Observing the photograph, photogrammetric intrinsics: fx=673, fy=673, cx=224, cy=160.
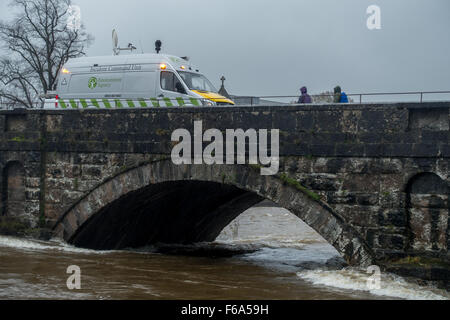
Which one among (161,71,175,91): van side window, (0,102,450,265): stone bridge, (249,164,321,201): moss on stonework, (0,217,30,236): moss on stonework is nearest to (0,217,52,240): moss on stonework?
(0,217,30,236): moss on stonework

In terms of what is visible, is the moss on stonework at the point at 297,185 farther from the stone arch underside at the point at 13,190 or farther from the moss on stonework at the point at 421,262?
the stone arch underside at the point at 13,190

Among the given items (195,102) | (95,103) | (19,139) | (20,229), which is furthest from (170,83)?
(20,229)

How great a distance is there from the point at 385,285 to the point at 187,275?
4415 mm

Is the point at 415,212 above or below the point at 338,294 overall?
above

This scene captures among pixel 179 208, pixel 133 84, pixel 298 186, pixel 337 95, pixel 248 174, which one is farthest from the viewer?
pixel 179 208

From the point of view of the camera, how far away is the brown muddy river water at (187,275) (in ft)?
39.5

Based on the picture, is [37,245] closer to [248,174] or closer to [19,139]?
[19,139]

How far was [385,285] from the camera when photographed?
39.2 feet

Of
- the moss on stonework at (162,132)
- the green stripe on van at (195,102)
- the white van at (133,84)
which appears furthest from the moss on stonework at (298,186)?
the green stripe on van at (195,102)

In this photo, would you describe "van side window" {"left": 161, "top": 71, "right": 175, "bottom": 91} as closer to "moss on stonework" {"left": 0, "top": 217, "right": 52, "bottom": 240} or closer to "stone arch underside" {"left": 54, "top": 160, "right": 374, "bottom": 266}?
"stone arch underside" {"left": 54, "top": 160, "right": 374, "bottom": 266}
